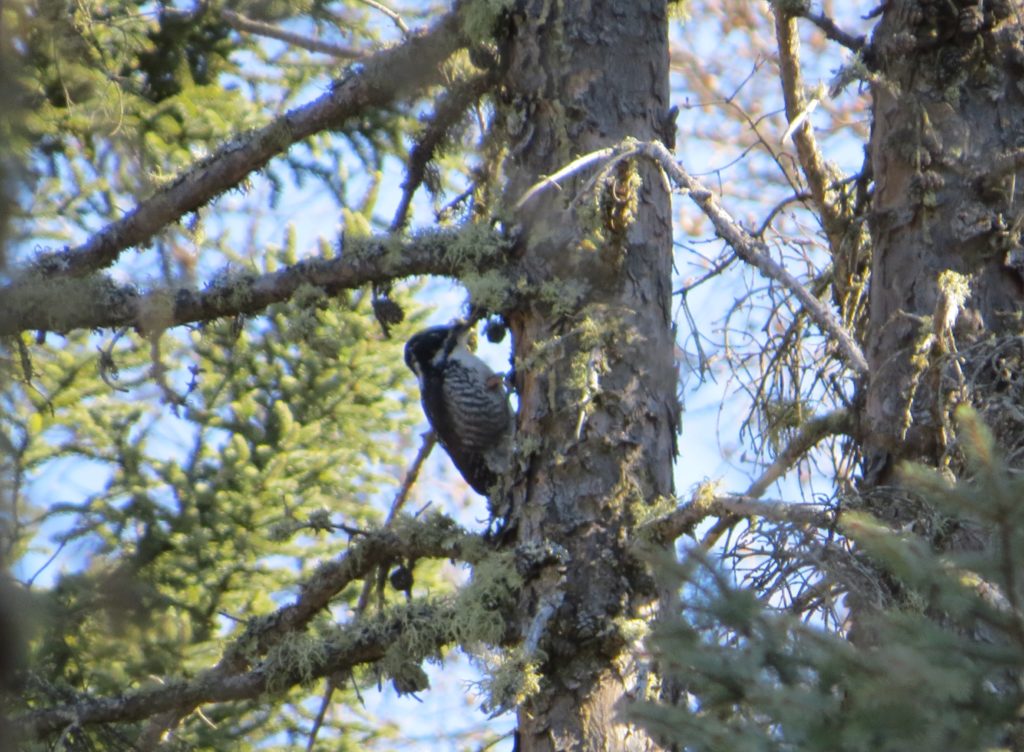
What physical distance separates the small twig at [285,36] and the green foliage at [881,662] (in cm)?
398

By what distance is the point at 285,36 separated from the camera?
6.21m

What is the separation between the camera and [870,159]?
15.3 ft

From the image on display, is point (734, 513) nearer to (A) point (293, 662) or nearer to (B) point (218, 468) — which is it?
(A) point (293, 662)

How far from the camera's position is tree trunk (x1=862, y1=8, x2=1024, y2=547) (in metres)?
4.03

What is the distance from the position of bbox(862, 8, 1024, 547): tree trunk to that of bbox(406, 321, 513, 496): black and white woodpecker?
2.13 metres

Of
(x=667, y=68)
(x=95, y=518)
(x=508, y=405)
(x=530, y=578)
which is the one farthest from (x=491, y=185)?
(x=95, y=518)

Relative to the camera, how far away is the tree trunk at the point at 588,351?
404 cm

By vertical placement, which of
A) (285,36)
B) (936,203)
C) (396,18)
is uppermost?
(285,36)

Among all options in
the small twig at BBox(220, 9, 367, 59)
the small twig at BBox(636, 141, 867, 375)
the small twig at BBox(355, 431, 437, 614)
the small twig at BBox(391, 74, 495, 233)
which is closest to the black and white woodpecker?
the small twig at BBox(355, 431, 437, 614)

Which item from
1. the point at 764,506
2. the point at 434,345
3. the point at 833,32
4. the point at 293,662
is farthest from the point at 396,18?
the point at 764,506

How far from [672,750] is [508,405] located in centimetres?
256

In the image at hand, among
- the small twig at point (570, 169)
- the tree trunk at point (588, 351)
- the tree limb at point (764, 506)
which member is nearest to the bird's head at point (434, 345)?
the tree trunk at point (588, 351)

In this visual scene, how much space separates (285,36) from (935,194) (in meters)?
3.16

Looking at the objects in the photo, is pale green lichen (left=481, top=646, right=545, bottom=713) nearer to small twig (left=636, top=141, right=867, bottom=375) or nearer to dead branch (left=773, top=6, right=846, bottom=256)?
small twig (left=636, top=141, right=867, bottom=375)
